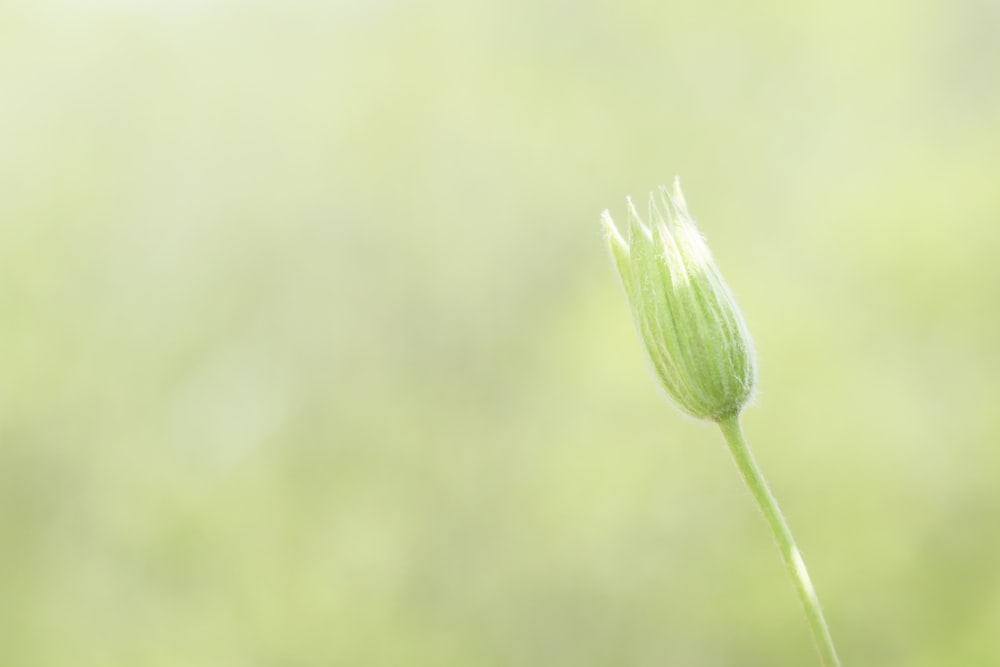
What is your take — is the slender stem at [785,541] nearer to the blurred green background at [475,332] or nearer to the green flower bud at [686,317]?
the green flower bud at [686,317]

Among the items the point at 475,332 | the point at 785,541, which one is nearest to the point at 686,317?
the point at 785,541

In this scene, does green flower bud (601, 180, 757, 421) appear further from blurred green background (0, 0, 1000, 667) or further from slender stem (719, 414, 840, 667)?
blurred green background (0, 0, 1000, 667)

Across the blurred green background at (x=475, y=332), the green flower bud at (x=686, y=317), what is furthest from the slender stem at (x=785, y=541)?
the blurred green background at (x=475, y=332)

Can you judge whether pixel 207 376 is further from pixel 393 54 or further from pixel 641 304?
pixel 641 304

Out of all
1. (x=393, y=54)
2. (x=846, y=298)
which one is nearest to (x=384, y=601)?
(x=846, y=298)

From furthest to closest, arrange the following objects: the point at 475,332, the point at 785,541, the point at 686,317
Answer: the point at 475,332, the point at 686,317, the point at 785,541

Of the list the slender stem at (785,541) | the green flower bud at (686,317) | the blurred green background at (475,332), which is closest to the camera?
the slender stem at (785,541)

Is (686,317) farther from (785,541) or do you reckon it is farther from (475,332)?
(475,332)
